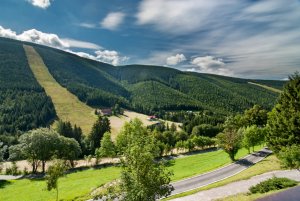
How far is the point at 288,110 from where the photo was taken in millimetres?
56281

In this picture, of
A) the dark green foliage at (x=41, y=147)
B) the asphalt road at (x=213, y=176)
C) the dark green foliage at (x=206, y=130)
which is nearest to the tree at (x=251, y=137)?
the asphalt road at (x=213, y=176)

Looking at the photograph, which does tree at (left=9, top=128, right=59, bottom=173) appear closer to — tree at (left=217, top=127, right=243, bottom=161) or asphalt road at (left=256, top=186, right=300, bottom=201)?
tree at (left=217, top=127, right=243, bottom=161)

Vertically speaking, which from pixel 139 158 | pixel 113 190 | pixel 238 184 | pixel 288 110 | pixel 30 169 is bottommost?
pixel 30 169

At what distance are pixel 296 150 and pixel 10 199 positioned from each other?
173ft

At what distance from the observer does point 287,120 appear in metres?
55.5

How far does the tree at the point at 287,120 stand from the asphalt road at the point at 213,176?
36.3 feet

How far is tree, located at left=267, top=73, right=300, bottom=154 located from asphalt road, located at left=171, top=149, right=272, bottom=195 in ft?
36.3

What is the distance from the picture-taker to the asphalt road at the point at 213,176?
5380 cm

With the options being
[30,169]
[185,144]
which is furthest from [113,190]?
[185,144]

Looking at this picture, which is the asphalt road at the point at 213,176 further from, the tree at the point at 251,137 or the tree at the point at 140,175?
the tree at the point at 140,175

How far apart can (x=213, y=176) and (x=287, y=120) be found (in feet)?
57.9

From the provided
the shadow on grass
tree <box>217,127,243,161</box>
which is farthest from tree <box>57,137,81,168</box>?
tree <box>217,127,243,161</box>

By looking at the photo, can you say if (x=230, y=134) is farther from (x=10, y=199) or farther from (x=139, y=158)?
(x=139, y=158)

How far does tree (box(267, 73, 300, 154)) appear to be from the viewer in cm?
5406
